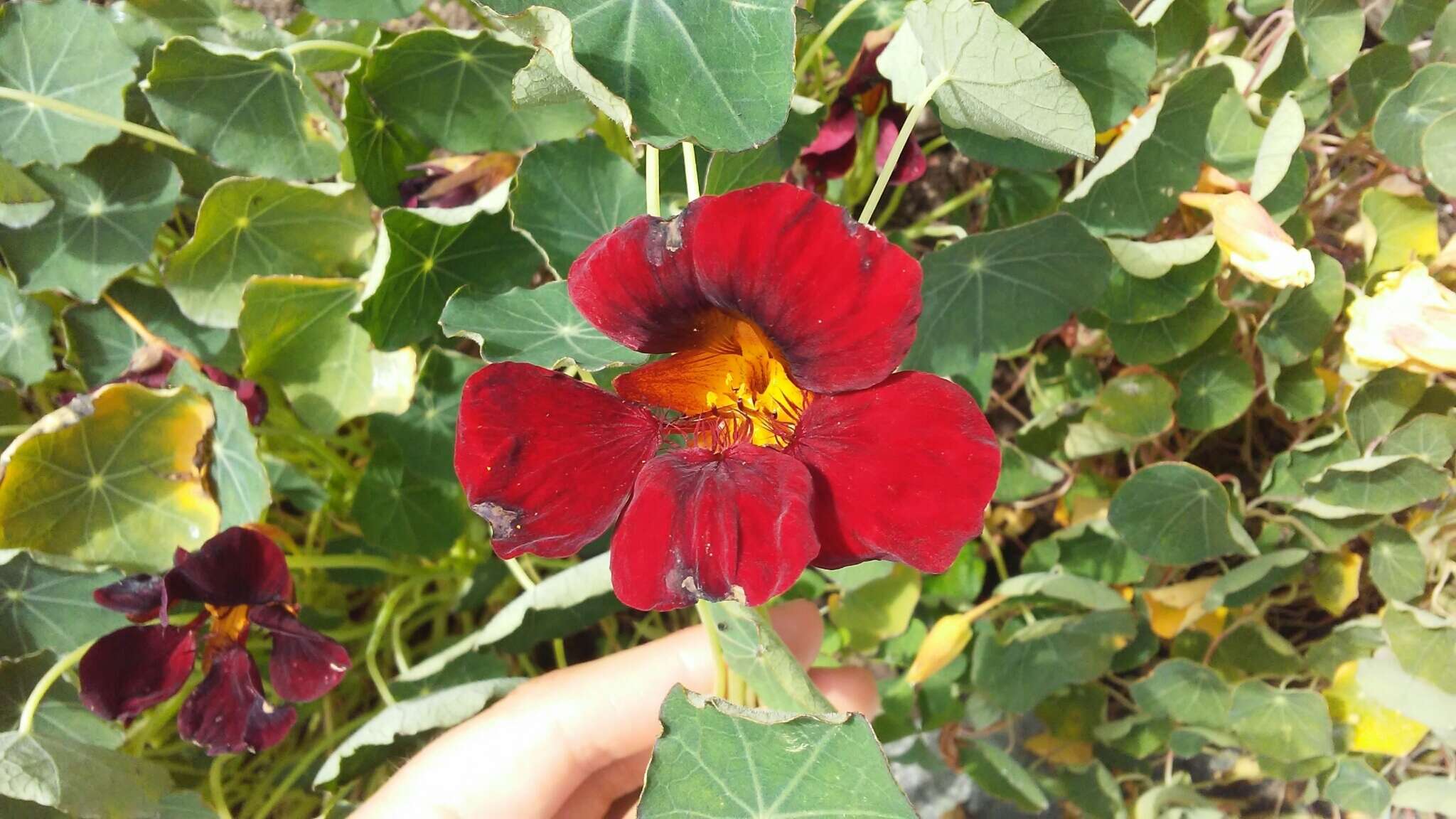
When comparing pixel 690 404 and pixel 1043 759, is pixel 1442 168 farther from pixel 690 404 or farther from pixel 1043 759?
pixel 1043 759

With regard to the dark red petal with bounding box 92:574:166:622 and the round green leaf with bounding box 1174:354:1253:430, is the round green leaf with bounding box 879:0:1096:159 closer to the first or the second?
the round green leaf with bounding box 1174:354:1253:430

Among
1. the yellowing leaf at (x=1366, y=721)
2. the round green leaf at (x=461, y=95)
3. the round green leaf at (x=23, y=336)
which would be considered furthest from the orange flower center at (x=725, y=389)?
the yellowing leaf at (x=1366, y=721)

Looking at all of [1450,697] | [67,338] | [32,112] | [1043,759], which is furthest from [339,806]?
[1450,697]

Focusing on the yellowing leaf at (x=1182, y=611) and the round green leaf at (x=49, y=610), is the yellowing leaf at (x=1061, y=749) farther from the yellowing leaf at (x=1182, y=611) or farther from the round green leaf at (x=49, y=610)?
the round green leaf at (x=49, y=610)

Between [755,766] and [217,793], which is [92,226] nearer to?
[217,793]

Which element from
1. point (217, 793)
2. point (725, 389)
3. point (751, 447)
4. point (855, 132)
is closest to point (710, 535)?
point (751, 447)

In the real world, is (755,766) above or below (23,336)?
below

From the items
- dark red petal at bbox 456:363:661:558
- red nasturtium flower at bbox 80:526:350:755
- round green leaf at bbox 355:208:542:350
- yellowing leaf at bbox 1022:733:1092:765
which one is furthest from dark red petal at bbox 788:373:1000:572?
yellowing leaf at bbox 1022:733:1092:765
